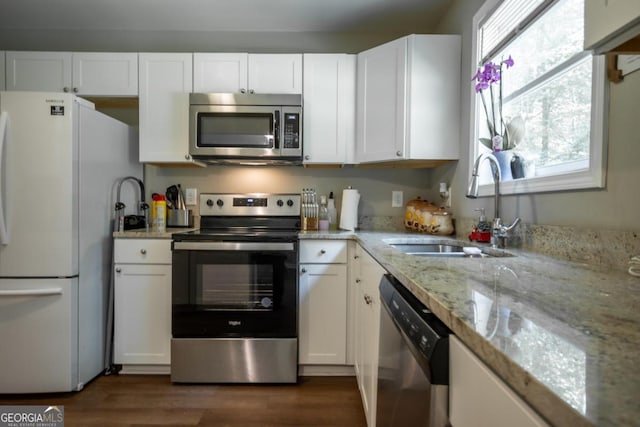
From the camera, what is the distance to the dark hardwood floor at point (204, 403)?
159 centimetres

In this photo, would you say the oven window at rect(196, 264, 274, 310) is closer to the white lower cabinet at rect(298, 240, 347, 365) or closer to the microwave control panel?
the white lower cabinet at rect(298, 240, 347, 365)

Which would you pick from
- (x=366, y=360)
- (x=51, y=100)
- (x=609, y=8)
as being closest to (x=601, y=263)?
(x=609, y=8)

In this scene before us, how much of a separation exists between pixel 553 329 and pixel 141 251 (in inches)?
81.7

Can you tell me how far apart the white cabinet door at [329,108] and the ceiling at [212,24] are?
0.38 meters

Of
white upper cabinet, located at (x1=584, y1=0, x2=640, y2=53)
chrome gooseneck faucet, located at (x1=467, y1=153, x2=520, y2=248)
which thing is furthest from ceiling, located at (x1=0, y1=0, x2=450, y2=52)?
white upper cabinet, located at (x1=584, y1=0, x2=640, y2=53)

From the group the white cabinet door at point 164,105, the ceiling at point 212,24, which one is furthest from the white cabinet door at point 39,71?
the white cabinet door at point 164,105

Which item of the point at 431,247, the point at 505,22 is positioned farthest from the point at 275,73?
the point at 431,247

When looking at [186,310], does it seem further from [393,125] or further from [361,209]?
[393,125]

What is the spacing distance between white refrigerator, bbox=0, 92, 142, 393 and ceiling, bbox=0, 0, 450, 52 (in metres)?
0.97

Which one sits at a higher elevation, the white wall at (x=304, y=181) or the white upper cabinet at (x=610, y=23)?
the white upper cabinet at (x=610, y=23)

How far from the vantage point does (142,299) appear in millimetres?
1963

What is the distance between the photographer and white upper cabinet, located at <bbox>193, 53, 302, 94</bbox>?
220 centimetres

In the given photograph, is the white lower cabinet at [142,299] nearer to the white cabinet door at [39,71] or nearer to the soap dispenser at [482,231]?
the white cabinet door at [39,71]

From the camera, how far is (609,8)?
0.60 meters
